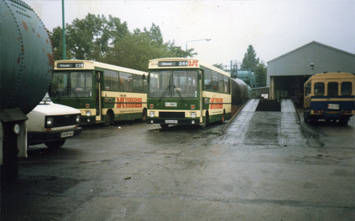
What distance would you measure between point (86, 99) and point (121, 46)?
989 inches

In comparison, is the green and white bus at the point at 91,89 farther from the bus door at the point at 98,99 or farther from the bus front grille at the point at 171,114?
the bus front grille at the point at 171,114

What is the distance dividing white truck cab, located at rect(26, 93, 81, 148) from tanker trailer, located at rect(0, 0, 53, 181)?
3.60 metres

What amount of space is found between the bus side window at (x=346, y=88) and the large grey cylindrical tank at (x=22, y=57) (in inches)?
721

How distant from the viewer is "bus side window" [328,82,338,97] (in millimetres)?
20406

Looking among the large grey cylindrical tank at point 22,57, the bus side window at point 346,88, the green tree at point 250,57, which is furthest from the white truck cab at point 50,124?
the green tree at point 250,57

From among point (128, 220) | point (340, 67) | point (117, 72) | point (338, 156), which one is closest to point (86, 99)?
point (117, 72)

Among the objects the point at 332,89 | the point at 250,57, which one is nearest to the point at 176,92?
the point at 332,89

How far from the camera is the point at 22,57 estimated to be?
4.86 meters

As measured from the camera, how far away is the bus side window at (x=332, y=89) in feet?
66.9

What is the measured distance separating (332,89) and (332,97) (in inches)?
23.5

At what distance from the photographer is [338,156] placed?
923 centimetres

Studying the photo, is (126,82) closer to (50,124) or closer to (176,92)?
(176,92)

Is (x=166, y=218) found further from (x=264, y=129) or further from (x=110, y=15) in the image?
(x=110, y=15)

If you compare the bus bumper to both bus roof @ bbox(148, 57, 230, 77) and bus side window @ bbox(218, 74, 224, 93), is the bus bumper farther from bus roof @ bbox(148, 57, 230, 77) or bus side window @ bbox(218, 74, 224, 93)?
bus side window @ bbox(218, 74, 224, 93)
